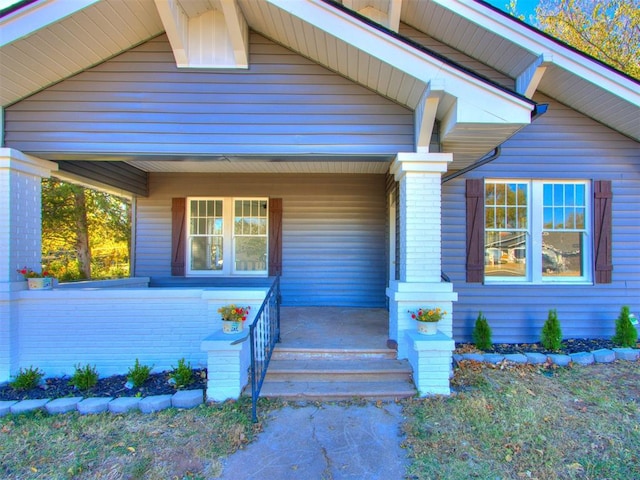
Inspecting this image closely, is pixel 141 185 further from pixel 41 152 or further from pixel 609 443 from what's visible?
pixel 609 443

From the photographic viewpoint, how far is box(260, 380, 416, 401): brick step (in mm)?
3379

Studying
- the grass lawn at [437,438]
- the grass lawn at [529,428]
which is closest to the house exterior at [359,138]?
the grass lawn at [529,428]

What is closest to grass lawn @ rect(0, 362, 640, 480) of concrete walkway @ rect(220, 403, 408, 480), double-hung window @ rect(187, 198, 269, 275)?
concrete walkway @ rect(220, 403, 408, 480)

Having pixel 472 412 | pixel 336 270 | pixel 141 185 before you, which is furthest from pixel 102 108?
pixel 472 412

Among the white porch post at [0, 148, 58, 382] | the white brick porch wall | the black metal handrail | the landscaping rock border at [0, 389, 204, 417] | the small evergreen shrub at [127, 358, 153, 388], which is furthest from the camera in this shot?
the white brick porch wall

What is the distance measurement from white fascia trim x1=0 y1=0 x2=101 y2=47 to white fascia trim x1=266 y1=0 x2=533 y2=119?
7.04ft

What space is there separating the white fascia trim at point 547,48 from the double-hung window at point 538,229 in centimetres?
144

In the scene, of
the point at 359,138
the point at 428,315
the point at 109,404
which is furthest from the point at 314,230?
the point at 109,404

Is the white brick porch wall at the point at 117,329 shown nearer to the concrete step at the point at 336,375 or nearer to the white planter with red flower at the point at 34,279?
the white planter with red flower at the point at 34,279

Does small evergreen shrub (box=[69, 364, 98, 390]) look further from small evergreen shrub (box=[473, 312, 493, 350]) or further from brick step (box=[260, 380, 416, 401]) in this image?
small evergreen shrub (box=[473, 312, 493, 350])

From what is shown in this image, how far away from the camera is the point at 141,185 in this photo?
654 centimetres

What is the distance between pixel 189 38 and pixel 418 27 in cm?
347

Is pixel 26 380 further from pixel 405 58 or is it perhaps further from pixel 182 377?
pixel 405 58

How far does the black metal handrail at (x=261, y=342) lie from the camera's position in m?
3.08
